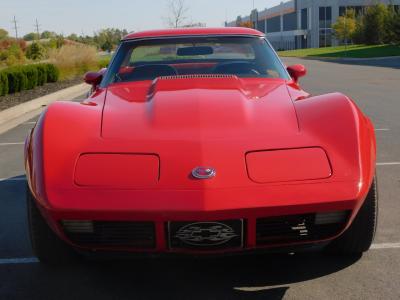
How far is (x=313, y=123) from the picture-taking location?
9.59ft

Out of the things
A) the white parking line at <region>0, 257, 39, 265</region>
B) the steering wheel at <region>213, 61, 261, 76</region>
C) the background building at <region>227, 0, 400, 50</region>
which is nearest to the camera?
the white parking line at <region>0, 257, 39, 265</region>

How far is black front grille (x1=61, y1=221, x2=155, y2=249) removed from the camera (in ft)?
8.28

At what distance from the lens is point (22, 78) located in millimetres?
15797

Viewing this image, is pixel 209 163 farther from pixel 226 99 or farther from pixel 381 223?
pixel 381 223

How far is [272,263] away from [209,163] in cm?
90

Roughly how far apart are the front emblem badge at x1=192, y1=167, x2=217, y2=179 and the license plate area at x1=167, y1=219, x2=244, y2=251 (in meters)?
0.22

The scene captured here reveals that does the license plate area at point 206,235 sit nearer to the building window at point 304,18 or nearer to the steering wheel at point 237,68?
the steering wheel at point 237,68

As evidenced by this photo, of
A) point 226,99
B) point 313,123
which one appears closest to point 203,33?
point 226,99

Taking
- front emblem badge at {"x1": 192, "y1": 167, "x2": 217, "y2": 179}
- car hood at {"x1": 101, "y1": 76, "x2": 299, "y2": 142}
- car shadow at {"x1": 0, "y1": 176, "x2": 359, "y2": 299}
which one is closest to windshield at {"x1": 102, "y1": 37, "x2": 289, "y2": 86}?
car hood at {"x1": 101, "y1": 76, "x2": 299, "y2": 142}

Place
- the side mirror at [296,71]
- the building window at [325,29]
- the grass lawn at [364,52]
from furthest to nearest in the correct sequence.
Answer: the building window at [325,29] → the grass lawn at [364,52] → the side mirror at [296,71]

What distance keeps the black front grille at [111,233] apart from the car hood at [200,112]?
50 cm

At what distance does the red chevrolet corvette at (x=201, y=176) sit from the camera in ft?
8.06

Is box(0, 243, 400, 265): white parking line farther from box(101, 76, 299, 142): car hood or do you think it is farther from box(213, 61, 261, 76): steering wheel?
box(213, 61, 261, 76): steering wheel

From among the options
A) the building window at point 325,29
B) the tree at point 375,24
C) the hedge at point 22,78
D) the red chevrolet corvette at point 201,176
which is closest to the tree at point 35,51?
the hedge at point 22,78
